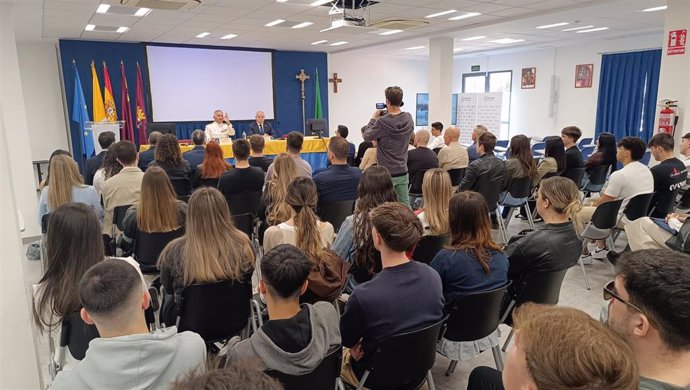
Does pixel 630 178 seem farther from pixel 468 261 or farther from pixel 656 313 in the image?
pixel 656 313

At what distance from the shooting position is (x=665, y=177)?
430 cm

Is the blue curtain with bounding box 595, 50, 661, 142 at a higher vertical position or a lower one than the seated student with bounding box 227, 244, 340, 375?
higher

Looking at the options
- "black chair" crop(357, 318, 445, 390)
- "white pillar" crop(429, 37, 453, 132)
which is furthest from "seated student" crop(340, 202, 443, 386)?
"white pillar" crop(429, 37, 453, 132)

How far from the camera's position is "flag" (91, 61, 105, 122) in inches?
366

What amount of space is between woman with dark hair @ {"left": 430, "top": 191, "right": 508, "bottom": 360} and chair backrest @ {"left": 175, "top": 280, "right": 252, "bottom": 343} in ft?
3.42

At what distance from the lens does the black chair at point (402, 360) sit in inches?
69.4

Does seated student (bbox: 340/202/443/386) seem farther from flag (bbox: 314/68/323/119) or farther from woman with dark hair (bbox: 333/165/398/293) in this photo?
flag (bbox: 314/68/323/119)

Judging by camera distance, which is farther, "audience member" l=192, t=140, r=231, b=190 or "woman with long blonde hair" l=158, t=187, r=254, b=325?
"audience member" l=192, t=140, r=231, b=190

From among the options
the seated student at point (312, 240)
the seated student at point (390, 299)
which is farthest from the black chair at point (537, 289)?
the seated student at point (312, 240)

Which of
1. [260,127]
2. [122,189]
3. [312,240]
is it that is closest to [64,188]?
[122,189]

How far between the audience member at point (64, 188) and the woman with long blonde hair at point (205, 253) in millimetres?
1867

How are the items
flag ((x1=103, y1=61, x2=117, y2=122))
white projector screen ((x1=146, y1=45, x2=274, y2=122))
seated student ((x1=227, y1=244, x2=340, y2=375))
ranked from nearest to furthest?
1. seated student ((x1=227, y1=244, x2=340, y2=375))
2. flag ((x1=103, y1=61, x2=117, y2=122))
3. white projector screen ((x1=146, y1=45, x2=274, y2=122))

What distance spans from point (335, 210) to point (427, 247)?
1.16 metres

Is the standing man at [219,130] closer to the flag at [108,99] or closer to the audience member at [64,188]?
the flag at [108,99]
